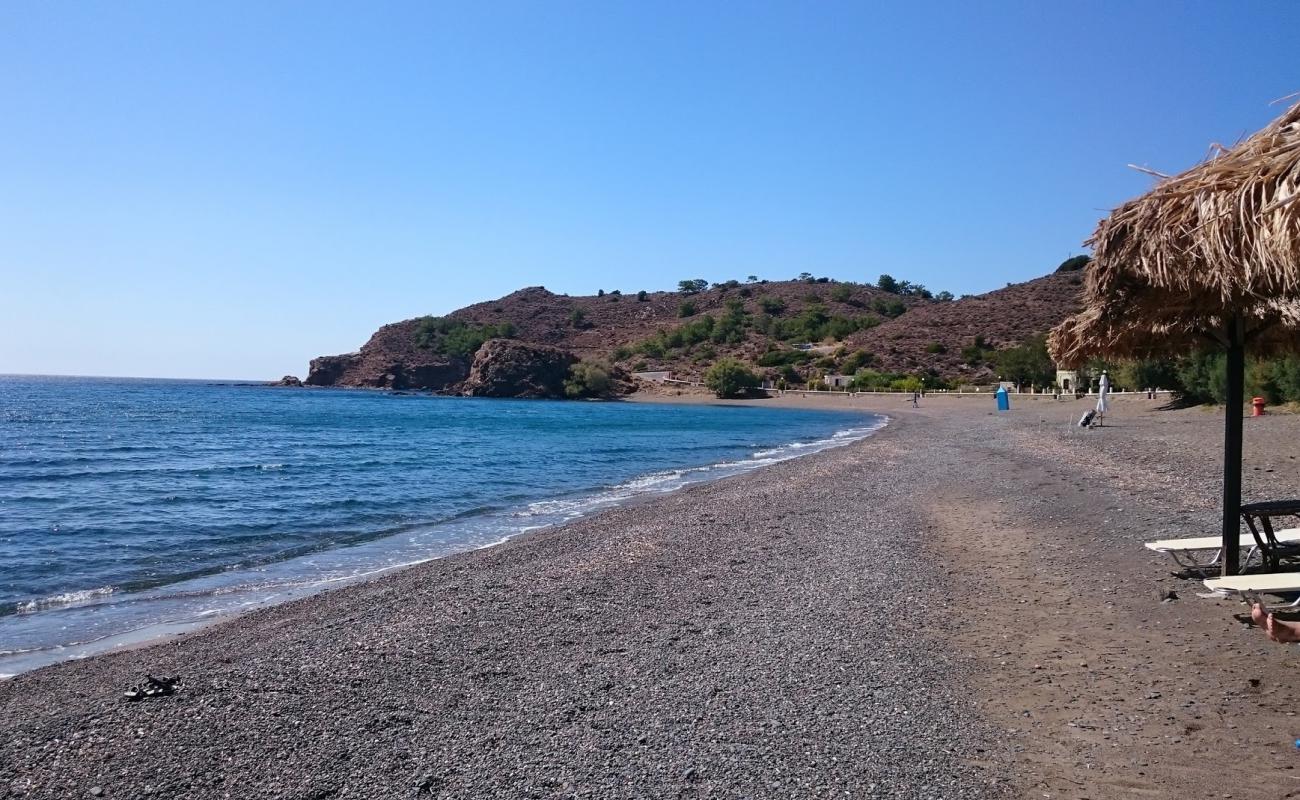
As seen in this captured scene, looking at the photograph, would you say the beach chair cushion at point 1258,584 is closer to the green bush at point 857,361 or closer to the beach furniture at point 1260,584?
the beach furniture at point 1260,584

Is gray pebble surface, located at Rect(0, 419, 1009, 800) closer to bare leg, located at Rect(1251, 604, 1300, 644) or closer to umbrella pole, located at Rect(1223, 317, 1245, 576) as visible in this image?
bare leg, located at Rect(1251, 604, 1300, 644)

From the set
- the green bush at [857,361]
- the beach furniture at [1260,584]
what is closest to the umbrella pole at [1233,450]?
the beach furniture at [1260,584]

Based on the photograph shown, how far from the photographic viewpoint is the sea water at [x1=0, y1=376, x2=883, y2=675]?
984cm

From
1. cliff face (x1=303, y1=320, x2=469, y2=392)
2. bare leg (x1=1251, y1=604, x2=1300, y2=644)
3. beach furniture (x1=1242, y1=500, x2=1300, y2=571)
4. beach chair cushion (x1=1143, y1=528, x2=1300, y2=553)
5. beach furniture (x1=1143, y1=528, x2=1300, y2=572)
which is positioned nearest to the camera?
bare leg (x1=1251, y1=604, x2=1300, y2=644)

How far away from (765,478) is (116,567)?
42.0 ft

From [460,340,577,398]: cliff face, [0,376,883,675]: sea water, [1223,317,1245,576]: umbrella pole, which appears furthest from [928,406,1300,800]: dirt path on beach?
[460,340,577,398]: cliff face

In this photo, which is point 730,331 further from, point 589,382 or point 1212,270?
point 1212,270

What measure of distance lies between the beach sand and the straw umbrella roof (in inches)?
88.3

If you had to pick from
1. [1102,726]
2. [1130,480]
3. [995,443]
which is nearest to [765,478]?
[1130,480]

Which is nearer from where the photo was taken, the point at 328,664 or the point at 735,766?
the point at 735,766

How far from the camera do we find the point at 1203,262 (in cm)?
527

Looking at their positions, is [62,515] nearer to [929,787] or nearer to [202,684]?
[202,684]

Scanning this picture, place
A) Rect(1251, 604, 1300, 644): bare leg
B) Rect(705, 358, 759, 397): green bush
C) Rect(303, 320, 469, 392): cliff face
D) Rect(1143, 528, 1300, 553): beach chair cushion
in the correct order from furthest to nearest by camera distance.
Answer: Rect(303, 320, 469, 392): cliff face → Rect(705, 358, 759, 397): green bush → Rect(1143, 528, 1300, 553): beach chair cushion → Rect(1251, 604, 1300, 644): bare leg

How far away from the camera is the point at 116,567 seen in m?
11.6
